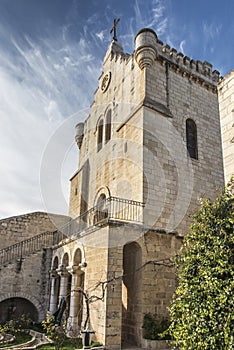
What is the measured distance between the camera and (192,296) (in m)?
4.81

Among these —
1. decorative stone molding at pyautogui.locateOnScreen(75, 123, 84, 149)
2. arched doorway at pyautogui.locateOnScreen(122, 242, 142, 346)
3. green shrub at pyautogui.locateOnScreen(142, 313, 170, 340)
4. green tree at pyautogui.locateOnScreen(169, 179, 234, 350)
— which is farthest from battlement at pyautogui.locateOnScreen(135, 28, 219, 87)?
green shrub at pyautogui.locateOnScreen(142, 313, 170, 340)

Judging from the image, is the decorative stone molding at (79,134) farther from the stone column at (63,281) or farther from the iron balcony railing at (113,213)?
the stone column at (63,281)

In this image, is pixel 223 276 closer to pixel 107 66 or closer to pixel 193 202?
pixel 193 202

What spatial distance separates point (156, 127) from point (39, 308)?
910cm

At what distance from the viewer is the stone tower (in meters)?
8.73

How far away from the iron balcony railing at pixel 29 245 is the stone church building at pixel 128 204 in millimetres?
51

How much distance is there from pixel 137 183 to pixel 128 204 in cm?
80

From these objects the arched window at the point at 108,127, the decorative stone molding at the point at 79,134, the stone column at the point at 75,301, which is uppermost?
the decorative stone molding at the point at 79,134

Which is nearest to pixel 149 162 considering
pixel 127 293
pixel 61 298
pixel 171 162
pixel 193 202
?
pixel 171 162

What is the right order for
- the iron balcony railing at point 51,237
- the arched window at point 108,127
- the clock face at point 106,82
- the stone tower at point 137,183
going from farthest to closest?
the clock face at point 106,82, the arched window at point 108,127, the iron balcony railing at point 51,237, the stone tower at point 137,183

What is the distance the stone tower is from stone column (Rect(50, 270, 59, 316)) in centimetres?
5

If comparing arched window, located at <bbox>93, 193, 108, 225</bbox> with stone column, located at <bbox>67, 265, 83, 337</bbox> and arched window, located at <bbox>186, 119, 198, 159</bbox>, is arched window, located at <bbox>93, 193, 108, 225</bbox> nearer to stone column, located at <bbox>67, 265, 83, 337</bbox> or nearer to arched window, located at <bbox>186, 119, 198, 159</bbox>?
stone column, located at <bbox>67, 265, 83, 337</bbox>

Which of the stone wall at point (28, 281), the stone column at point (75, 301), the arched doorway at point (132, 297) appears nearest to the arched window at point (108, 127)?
the stone wall at point (28, 281)

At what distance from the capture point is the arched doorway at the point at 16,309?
42.9ft
